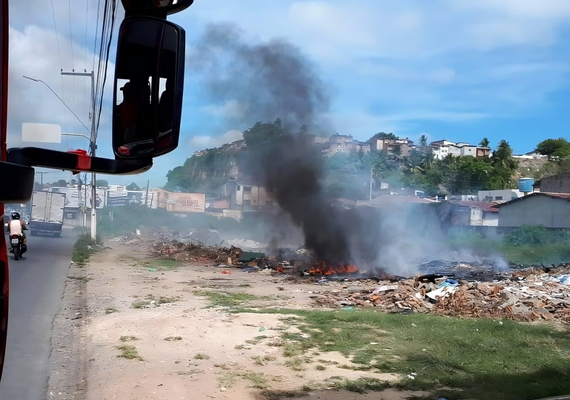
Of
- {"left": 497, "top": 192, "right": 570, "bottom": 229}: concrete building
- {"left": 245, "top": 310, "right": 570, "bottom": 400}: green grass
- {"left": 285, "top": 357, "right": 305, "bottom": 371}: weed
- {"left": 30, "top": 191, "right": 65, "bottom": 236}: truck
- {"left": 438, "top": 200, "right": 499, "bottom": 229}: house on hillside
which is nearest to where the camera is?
{"left": 245, "top": 310, "right": 570, "bottom": 400}: green grass

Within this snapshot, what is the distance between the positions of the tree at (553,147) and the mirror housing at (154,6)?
78.9 metres

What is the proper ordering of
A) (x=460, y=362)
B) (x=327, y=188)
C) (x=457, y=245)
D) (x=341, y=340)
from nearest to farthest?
(x=460, y=362) → (x=341, y=340) → (x=327, y=188) → (x=457, y=245)

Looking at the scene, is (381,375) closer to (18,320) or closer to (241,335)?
(241,335)

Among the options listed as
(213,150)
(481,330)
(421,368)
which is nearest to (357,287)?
(481,330)

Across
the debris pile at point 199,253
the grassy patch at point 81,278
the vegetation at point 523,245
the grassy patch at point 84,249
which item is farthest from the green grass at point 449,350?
the vegetation at point 523,245

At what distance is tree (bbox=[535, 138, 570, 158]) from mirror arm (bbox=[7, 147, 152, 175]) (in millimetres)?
78857

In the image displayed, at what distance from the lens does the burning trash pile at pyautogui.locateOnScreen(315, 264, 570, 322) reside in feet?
33.3

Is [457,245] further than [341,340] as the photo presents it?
Yes

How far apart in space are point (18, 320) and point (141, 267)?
33.4 ft

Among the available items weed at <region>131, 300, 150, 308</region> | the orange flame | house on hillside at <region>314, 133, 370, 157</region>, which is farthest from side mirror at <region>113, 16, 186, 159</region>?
house on hillside at <region>314, 133, 370, 157</region>

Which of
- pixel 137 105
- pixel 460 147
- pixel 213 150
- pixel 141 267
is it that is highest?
pixel 460 147

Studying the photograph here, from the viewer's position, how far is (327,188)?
24938mm

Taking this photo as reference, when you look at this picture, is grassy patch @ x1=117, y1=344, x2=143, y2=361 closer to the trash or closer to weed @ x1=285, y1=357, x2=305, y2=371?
weed @ x1=285, y1=357, x2=305, y2=371

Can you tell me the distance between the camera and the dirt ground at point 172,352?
561cm
